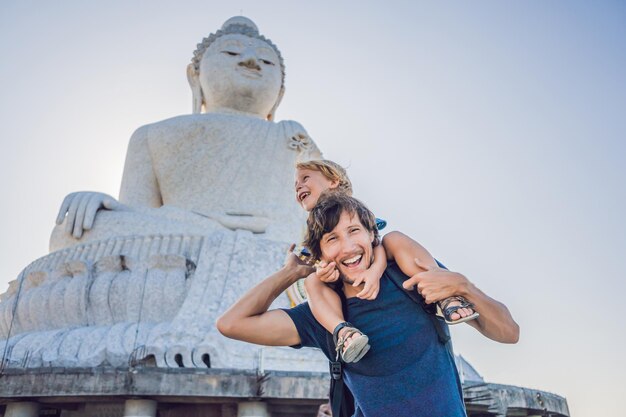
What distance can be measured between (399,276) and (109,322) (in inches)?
198

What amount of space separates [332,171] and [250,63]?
8163 millimetres

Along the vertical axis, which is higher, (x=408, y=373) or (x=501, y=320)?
(x=501, y=320)

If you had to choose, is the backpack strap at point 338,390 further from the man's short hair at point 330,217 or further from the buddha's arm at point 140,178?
the buddha's arm at point 140,178

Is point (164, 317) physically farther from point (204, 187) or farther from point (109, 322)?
point (204, 187)

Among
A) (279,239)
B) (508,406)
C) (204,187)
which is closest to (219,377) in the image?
(508,406)

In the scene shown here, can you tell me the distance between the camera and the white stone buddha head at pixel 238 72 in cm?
969

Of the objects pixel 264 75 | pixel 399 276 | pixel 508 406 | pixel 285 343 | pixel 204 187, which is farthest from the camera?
pixel 264 75

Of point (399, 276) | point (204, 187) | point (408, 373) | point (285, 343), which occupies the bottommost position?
point (408, 373)

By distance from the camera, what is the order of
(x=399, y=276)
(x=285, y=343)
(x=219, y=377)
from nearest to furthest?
(x=399, y=276) → (x=285, y=343) → (x=219, y=377)

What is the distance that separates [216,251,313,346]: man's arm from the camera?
1717 mm

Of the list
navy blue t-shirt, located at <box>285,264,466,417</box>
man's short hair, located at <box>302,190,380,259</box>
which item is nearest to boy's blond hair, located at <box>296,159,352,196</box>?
man's short hair, located at <box>302,190,380,259</box>

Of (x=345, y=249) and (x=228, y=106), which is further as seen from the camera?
(x=228, y=106)

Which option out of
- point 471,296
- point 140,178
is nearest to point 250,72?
point 140,178

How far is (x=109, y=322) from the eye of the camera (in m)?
6.03
